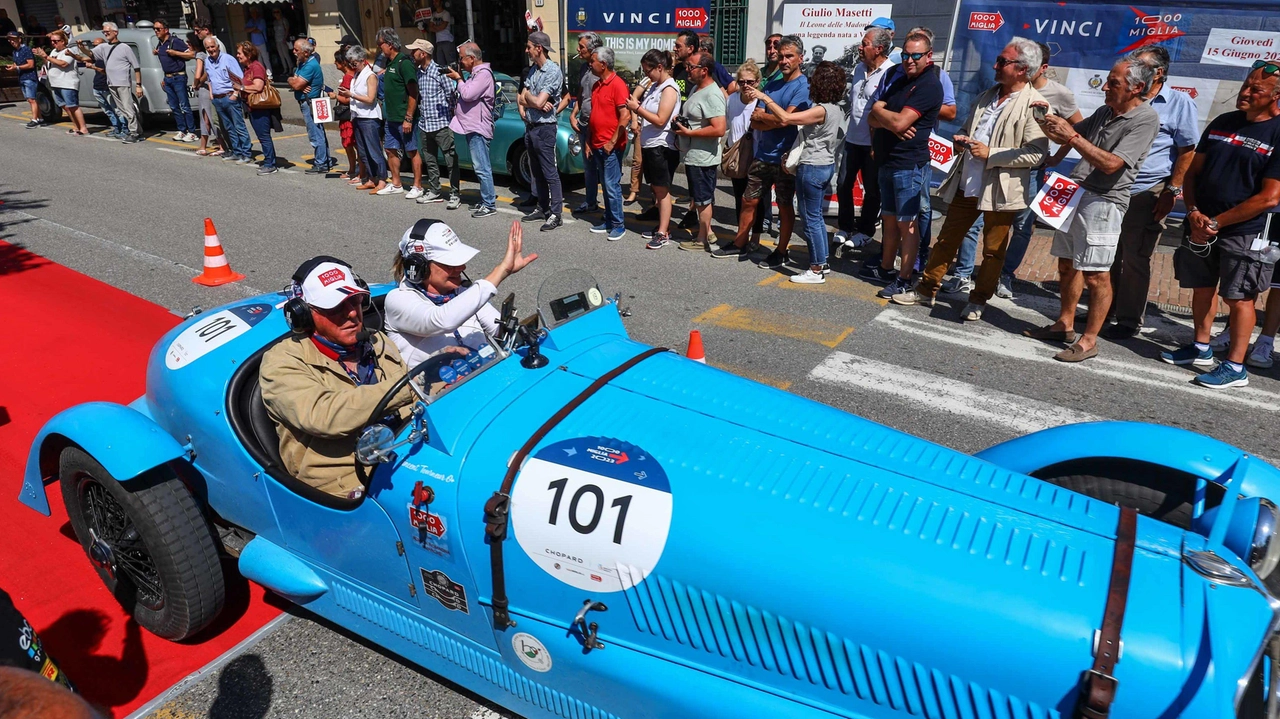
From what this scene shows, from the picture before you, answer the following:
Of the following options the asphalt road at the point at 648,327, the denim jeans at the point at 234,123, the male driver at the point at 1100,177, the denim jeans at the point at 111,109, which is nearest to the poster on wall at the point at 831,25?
the asphalt road at the point at 648,327

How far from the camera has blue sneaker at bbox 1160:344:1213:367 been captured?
526 centimetres

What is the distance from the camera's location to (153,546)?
2969mm

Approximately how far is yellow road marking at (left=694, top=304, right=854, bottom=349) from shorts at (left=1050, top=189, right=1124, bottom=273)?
5.28 feet

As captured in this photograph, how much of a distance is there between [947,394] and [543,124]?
5345 mm

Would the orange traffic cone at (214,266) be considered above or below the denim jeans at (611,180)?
below

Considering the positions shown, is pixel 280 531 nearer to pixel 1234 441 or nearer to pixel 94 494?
pixel 94 494

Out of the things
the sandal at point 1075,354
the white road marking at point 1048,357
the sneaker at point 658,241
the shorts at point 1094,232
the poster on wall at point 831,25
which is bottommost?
the white road marking at point 1048,357

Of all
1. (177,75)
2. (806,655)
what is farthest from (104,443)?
(177,75)

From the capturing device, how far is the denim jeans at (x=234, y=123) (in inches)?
462

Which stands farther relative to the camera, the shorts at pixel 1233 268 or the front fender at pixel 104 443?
the shorts at pixel 1233 268

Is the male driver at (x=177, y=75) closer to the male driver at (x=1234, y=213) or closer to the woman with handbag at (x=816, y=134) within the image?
the woman with handbag at (x=816, y=134)

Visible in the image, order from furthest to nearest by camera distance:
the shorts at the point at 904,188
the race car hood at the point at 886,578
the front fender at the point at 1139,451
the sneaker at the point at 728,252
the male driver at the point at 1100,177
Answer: the sneaker at the point at 728,252, the shorts at the point at 904,188, the male driver at the point at 1100,177, the front fender at the point at 1139,451, the race car hood at the point at 886,578

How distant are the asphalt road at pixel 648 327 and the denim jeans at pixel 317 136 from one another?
2.61ft

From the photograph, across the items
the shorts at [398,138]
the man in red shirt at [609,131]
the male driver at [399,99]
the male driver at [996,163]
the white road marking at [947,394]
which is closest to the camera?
the white road marking at [947,394]
